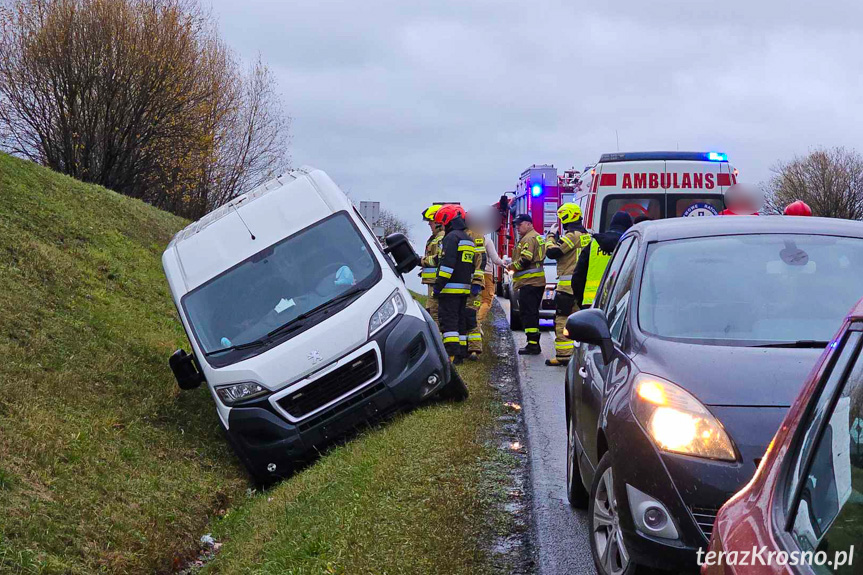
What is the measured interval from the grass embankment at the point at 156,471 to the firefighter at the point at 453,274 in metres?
0.60

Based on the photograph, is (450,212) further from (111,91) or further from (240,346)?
(111,91)

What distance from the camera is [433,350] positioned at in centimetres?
→ 931

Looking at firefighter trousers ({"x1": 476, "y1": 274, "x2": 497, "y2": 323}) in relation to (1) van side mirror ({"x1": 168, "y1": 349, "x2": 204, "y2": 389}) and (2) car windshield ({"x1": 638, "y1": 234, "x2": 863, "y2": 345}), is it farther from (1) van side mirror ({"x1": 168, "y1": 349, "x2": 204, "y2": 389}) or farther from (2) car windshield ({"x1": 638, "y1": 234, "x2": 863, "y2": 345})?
(2) car windshield ({"x1": 638, "y1": 234, "x2": 863, "y2": 345})

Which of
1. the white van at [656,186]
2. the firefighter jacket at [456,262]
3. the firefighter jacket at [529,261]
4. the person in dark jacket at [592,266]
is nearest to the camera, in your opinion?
the person in dark jacket at [592,266]

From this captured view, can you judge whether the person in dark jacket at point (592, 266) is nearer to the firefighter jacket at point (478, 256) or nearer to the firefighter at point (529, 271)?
the firefighter jacket at point (478, 256)

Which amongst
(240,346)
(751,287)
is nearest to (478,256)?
(240,346)

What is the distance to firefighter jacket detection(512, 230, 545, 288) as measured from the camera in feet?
45.2

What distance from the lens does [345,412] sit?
8.84 m

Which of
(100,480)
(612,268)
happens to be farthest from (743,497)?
(100,480)

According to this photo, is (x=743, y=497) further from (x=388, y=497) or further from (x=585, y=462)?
(x=388, y=497)

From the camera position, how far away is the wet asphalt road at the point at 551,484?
5426 millimetres

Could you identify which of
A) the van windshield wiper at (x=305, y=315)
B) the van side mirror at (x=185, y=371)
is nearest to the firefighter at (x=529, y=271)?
the van windshield wiper at (x=305, y=315)

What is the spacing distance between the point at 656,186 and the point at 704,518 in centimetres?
1107

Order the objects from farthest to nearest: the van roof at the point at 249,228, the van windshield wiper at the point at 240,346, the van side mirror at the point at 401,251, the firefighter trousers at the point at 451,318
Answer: the firefighter trousers at the point at 451,318
the van side mirror at the point at 401,251
the van roof at the point at 249,228
the van windshield wiper at the point at 240,346
